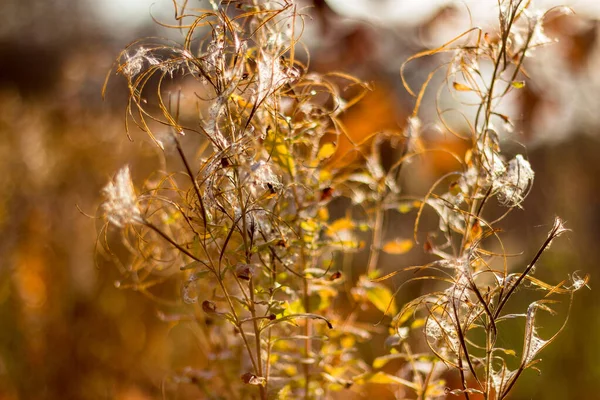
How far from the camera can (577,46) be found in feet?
4.83

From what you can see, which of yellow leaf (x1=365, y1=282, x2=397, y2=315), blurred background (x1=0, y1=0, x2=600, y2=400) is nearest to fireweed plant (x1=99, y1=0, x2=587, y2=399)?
yellow leaf (x1=365, y1=282, x2=397, y2=315)

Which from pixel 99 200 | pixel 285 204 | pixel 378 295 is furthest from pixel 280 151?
pixel 99 200

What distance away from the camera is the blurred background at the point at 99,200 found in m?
1.44

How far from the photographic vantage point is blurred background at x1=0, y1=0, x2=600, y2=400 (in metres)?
1.44

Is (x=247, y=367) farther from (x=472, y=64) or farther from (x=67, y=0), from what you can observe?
(x=67, y=0)

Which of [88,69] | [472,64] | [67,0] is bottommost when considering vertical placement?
[472,64]

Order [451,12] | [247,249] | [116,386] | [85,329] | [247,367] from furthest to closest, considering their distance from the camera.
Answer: [85,329] < [116,386] < [451,12] < [247,367] < [247,249]

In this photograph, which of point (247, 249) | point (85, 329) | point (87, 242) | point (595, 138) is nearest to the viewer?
point (247, 249)

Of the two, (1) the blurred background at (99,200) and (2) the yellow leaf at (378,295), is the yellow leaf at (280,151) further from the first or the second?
(1) the blurred background at (99,200)

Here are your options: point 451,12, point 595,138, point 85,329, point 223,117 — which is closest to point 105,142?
point 85,329

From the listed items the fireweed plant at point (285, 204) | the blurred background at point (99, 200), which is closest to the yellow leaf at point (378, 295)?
the fireweed plant at point (285, 204)

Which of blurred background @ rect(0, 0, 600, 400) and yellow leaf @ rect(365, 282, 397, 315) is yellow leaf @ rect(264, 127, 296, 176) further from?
blurred background @ rect(0, 0, 600, 400)

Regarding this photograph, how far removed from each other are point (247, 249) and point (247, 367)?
0.96 feet

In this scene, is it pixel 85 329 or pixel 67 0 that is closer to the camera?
pixel 85 329
